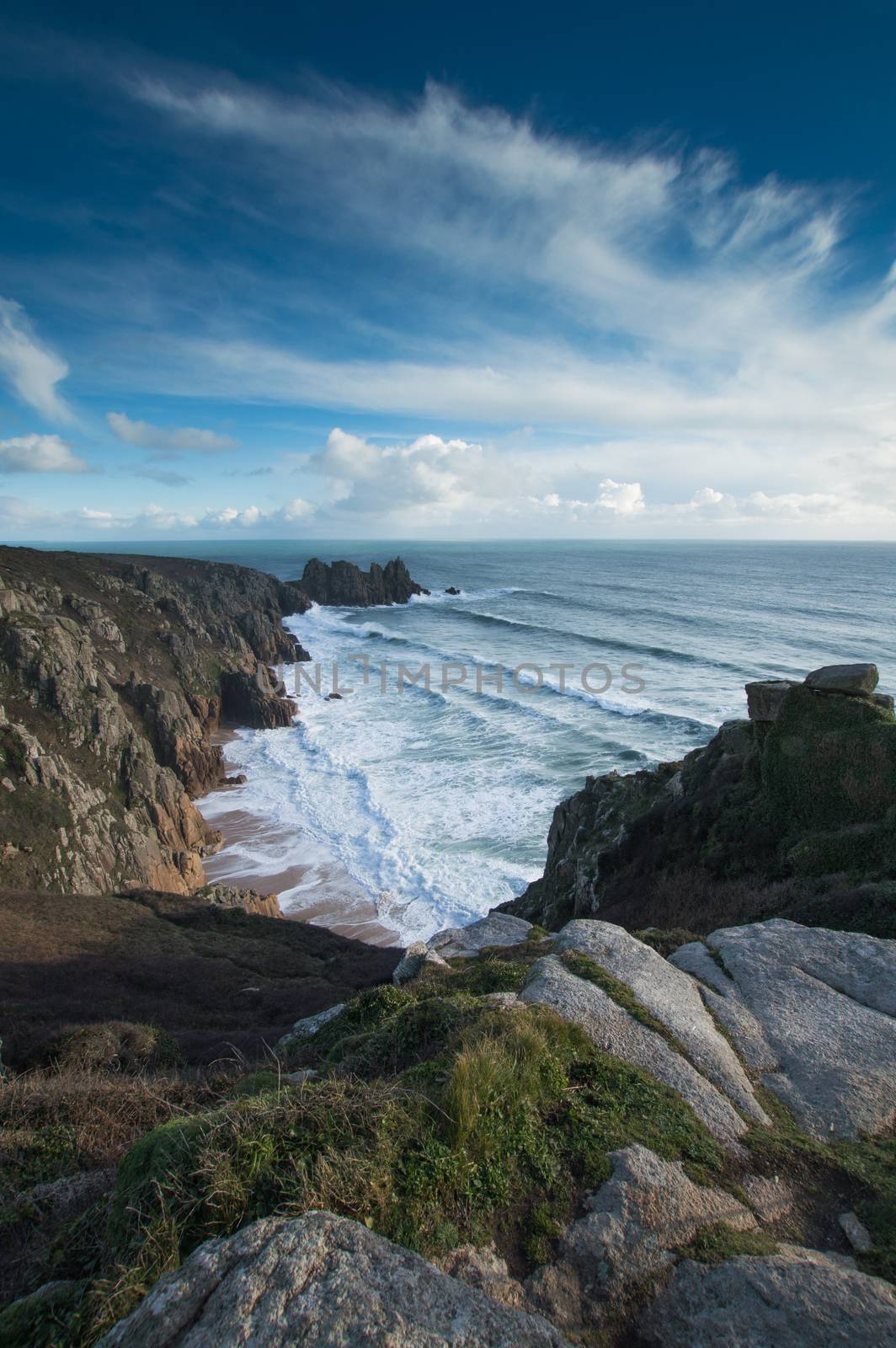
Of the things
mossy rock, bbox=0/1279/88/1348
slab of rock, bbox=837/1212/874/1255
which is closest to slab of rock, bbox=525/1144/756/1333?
slab of rock, bbox=837/1212/874/1255

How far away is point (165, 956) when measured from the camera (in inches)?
744

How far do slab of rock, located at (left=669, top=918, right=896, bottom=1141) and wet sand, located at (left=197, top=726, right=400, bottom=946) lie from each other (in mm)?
17648

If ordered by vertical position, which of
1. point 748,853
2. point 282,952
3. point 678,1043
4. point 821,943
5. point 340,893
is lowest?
point 340,893

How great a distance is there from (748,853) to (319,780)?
3006 centimetres

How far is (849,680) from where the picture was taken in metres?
15.5

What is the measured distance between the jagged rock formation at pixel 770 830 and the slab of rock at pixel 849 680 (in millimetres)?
29

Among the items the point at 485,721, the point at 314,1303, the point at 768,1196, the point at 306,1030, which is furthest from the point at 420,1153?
the point at 485,721

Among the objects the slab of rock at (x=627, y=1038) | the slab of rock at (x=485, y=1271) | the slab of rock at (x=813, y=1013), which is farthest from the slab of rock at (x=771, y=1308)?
the slab of rock at (x=813, y=1013)

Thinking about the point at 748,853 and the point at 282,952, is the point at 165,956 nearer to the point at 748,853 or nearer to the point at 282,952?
the point at 282,952

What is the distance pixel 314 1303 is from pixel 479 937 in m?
Answer: 9.96

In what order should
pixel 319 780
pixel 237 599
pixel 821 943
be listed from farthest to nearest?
pixel 237 599 → pixel 319 780 → pixel 821 943

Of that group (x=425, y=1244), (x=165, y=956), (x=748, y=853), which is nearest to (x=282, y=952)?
(x=165, y=956)

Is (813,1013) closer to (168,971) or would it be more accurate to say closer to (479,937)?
(479,937)

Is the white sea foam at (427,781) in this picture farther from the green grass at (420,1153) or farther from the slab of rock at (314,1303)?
the slab of rock at (314,1303)
